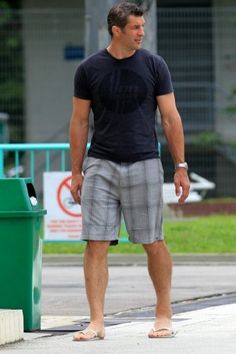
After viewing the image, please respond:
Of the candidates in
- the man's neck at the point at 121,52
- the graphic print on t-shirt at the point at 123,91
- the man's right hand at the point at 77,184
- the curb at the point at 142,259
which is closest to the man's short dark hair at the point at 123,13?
the man's neck at the point at 121,52

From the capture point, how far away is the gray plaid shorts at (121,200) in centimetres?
824

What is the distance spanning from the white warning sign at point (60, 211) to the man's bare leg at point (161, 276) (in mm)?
7871

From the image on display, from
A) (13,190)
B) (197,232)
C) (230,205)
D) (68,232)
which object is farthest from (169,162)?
(13,190)

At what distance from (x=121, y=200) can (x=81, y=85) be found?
77cm

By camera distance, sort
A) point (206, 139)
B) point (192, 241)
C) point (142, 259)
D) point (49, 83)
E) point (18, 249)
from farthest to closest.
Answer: point (49, 83)
point (206, 139)
point (192, 241)
point (142, 259)
point (18, 249)

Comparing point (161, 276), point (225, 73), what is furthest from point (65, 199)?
point (225, 73)

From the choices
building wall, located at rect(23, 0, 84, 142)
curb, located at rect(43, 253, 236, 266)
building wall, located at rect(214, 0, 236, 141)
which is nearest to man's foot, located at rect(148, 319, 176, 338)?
curb, located at rect(43, 253, 236, 266)

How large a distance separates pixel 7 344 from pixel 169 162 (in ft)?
64.7

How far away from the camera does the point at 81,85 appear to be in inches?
328

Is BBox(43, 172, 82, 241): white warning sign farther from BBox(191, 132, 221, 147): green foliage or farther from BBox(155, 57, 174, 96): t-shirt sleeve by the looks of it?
BBox(191, 132, 221, 147): green foliage

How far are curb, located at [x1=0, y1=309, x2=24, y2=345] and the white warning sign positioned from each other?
7.61 m

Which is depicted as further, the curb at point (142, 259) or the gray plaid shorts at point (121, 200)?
the curb at point (142, 259)

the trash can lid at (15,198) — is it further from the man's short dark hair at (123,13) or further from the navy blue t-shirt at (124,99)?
the man's short dark hair at (123,13)

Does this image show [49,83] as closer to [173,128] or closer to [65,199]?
[65,199]
